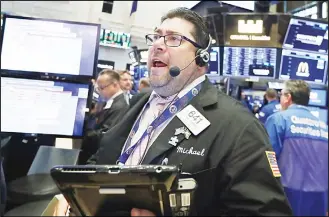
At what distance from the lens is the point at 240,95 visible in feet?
17.4

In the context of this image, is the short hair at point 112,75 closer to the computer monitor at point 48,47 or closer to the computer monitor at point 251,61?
the computer monitor at point 48,47

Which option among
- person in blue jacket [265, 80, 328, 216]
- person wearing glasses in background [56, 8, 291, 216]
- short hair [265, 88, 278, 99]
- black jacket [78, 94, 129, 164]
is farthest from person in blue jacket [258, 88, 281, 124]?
person wearing glasses in background [56, 8, 291, 216]

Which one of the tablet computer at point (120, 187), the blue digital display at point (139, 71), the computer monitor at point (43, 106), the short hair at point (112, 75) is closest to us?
the tablet computer at point (120, 187)

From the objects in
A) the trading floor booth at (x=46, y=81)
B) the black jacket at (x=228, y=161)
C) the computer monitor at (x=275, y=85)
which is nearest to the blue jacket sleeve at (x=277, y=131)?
the trading floor booth at (x=46, y=81)

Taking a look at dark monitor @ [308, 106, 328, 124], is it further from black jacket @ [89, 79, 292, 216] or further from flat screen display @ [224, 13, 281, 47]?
black jacket @ [89, 79, 292, 216]

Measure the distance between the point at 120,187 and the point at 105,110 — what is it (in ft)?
8.12

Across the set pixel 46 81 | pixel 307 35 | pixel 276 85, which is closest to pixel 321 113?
pixel 276 85

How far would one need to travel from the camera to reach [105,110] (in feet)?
10.8

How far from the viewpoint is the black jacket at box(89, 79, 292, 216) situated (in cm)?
116

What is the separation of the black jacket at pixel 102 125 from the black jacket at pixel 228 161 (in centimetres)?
57

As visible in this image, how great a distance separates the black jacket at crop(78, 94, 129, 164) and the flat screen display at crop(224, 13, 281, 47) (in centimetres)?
203

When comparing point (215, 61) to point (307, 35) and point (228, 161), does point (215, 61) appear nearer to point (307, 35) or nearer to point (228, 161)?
point (307, 35)

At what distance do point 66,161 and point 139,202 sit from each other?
1.68 metres

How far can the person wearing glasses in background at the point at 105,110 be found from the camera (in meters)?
2.55
